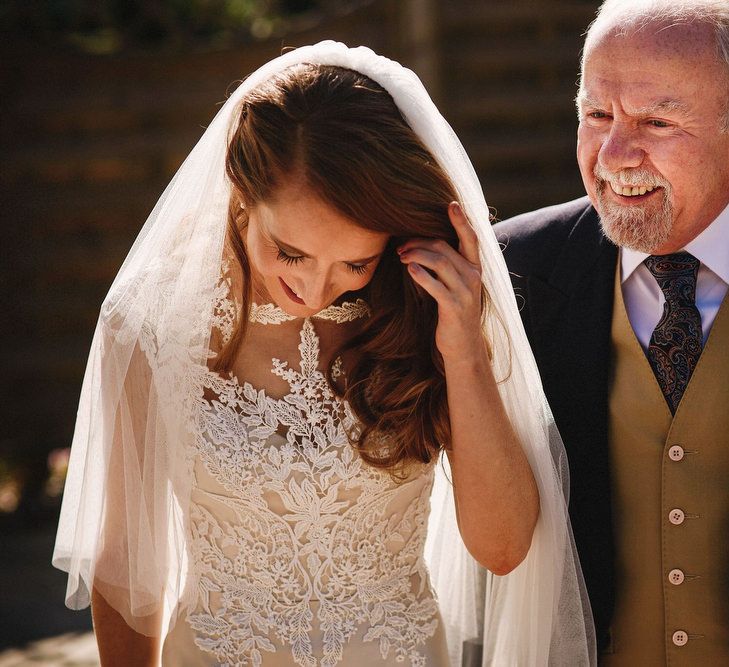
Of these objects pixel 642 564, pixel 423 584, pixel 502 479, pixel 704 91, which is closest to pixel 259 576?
pixel 423 584

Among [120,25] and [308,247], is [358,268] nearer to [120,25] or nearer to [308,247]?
[308,247]

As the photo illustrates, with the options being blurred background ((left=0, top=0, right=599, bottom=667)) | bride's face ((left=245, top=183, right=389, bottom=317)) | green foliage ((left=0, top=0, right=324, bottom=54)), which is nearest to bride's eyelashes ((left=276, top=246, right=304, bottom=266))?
bride's face ((left=245, top=183, right=389, bottom=317))

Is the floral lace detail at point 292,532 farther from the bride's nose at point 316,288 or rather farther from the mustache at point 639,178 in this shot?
the mustache at point 639,178

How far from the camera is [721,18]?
2.24 m

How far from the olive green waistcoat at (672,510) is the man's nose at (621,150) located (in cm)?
37

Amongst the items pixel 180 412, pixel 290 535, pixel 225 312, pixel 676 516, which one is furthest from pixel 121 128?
pixel 676 516

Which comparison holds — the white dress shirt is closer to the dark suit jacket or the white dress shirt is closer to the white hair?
the dark suit jacket

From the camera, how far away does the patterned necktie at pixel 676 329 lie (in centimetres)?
228

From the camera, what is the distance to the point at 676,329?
7.57 feet

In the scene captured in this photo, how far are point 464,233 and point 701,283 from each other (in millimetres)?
642

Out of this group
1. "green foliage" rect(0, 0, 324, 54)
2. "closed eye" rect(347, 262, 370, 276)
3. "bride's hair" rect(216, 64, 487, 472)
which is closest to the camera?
"bride's hair" rect(216, 64, 487, 472)

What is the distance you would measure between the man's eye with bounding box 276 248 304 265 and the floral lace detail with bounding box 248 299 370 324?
0.22m

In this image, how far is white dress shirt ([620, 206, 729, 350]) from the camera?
2316 millimetres

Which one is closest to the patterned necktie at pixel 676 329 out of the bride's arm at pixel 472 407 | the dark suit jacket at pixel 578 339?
the dark suit jacket at pixel 578 339
